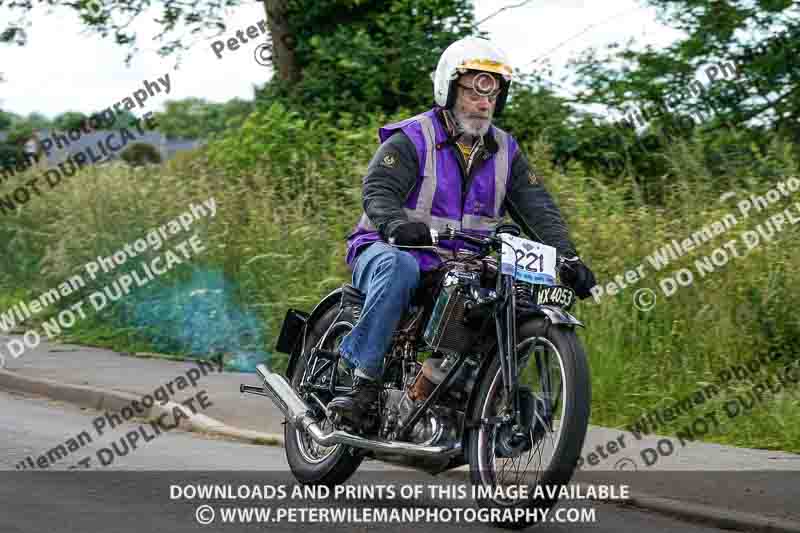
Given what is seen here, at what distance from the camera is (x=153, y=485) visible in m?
7.57

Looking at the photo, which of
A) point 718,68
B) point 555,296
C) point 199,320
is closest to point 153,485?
point 555,296

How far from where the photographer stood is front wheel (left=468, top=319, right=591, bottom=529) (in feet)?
19.1

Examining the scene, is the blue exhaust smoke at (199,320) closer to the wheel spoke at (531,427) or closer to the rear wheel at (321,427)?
the rear wheel at (321,427)

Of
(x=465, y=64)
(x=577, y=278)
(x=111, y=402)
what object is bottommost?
(x=111, y=402)

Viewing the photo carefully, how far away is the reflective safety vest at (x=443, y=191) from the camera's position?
22.3 ft

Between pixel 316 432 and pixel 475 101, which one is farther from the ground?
pixel 475 101

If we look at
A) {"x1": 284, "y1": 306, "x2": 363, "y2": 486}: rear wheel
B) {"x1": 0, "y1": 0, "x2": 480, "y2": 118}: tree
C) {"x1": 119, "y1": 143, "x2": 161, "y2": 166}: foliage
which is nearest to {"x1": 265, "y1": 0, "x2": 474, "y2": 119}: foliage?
{"x1": 0, "y1": 0, "x2": 480, "y2": 118}: tree

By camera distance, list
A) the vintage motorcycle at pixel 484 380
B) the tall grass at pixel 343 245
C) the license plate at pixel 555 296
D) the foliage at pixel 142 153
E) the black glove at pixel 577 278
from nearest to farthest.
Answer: the vintage motorcycle at pixel 484 380, the license plate at pixel 555 296, the black glove at pixel 577 278, the tall grass at pixel 343 245, the foliage at pixel 142 153

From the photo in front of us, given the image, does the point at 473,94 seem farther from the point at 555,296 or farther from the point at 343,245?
the point at 343,245

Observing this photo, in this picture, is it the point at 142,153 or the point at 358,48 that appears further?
the point at 142,153

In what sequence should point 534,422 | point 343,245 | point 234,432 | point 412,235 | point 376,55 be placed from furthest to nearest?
point 376,55
point 343,245
point 234,432
point 412,235
point 534,422

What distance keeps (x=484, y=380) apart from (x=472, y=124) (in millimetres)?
1298

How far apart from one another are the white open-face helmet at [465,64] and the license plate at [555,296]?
110 cm

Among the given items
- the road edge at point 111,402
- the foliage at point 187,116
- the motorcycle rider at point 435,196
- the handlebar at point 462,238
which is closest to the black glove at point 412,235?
the handlebar at point 462,238
